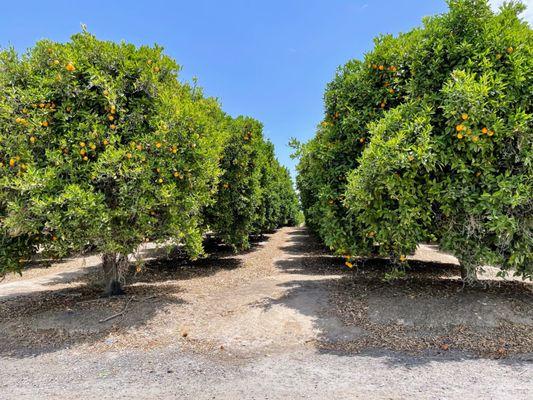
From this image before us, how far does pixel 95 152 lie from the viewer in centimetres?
609

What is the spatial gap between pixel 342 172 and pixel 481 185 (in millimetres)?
2705

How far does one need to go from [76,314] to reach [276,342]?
4000 millimetres

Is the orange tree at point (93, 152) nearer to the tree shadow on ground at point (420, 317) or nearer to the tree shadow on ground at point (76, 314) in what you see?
the tree shadow on ground at point (76, 314)

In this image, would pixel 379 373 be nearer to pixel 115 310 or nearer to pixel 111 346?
pixel 111 346

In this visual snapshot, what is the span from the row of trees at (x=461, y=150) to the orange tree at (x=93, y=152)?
11.5ft

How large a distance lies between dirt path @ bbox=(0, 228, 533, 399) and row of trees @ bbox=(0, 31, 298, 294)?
142 centimetres

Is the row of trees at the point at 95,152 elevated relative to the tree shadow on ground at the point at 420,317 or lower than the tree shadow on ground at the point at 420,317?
elevated

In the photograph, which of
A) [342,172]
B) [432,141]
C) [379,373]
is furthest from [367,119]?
[379,373]

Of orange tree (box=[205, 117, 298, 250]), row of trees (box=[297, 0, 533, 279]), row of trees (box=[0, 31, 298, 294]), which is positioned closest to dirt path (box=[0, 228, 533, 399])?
row of trees (box=[297, 0, 533, 279])

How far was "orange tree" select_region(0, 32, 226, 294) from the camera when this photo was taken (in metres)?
5.68

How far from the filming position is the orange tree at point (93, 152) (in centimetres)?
568

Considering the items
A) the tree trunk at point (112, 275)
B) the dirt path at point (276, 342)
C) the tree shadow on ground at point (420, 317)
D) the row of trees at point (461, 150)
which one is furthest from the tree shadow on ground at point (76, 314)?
the row of trees at point (461, 150)

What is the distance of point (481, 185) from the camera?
568 cm

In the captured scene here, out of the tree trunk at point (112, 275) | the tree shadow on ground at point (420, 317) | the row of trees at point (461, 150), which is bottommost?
the tree shadow on ground at point (420, 317)
